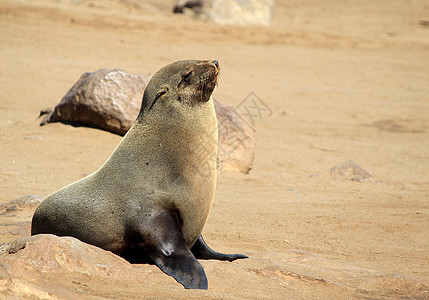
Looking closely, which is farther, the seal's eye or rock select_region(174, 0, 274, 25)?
rock select_region(174, 0, 274, 25)

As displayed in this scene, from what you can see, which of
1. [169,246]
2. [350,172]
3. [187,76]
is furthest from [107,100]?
[169,246]

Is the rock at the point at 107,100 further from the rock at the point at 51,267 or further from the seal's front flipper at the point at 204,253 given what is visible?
the rock at the point at 51,267

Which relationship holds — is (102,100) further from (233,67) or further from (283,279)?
(233,67)

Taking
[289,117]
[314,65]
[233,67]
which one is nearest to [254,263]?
[289,117]

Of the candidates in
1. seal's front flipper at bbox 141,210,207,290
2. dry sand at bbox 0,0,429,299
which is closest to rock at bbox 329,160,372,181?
dry sand at bbox 0,0,429,299

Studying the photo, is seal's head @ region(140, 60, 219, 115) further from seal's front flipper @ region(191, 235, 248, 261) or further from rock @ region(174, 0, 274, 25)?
rock @ region(174, 0, 274, 25)

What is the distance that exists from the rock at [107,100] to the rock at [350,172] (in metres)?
2.94

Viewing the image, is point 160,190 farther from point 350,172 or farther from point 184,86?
point 350,172

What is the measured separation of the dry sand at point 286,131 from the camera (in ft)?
14.7

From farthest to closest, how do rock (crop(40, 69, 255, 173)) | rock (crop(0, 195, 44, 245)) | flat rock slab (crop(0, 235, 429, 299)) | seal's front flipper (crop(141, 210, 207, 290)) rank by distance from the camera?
A: rock (crop(40, 69, 255, 173)), rock (crop(0, 195, 44, 245)), seal's front flipper (crop(141, 210, 207, 290)), flat rock slab (crop(0, 235, 429, 299))

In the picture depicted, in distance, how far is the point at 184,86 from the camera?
4191mm

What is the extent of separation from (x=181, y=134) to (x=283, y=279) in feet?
3.96

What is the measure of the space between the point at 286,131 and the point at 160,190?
7284 mm

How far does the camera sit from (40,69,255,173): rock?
791 centimetres
